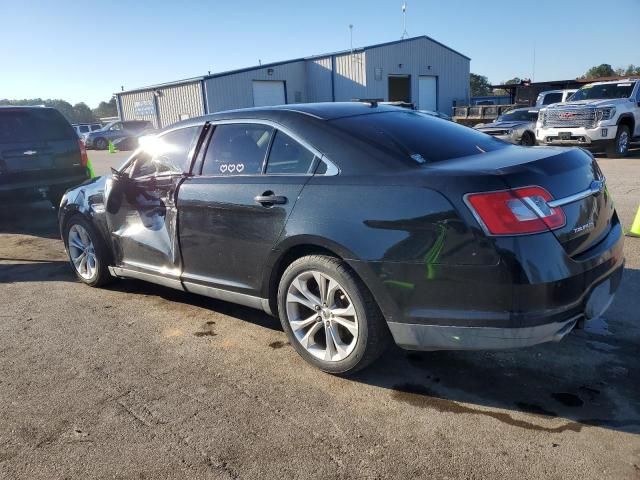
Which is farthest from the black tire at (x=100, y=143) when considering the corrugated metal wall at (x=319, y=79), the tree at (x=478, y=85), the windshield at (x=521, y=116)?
the tree at (x=478, y=85)

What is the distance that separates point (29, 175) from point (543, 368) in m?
7.66

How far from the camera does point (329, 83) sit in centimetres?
3522

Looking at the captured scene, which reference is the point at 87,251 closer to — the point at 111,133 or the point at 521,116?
the point at 521,116

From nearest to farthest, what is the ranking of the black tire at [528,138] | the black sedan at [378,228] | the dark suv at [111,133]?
1. the black sedan at [378,228]
2. the black tire at [528,138]
3. the dark suv at [111,133]

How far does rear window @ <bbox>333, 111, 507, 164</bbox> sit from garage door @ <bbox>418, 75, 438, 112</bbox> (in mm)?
34758

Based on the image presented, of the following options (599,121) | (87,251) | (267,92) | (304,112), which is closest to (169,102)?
(267,92)

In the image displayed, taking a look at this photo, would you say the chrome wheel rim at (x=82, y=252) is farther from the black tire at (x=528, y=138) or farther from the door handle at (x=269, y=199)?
the black tire at (x=528, y=138)

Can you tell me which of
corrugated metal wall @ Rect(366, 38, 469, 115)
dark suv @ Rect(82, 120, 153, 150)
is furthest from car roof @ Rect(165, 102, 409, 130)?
corrugated metal wall @ Rect(366, 38, 469, 115)

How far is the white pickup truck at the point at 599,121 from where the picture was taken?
13.5 metres

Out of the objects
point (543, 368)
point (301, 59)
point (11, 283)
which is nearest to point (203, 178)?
point (543, 368)

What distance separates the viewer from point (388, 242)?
2902 mm

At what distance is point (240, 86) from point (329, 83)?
5.98 metres

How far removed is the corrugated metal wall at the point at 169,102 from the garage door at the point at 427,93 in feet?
48.9

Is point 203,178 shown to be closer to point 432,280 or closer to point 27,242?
point 432,280
